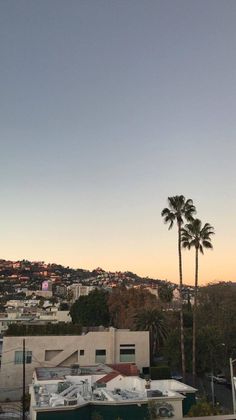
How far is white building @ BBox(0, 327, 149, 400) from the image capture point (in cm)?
5228

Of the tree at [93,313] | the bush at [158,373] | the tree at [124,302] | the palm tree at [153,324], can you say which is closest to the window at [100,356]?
the bush at [158,373]

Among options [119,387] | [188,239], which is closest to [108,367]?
[119,387]

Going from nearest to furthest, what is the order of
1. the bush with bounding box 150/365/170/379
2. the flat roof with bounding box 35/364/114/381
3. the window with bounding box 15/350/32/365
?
the flat roof with bounding box 35/364/114/381
the bush with bounding box 150/365/170/379
the window with bounding box 15/350/32/365

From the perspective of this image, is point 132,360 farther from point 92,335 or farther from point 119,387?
point 119,387

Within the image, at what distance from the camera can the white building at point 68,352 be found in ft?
172

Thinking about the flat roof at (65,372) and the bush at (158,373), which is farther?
the bush at (158,373)

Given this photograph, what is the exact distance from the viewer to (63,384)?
35219 millimetres

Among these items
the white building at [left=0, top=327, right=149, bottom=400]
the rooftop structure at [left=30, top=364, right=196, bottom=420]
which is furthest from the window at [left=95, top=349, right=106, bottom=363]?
the rooftop structure at [left=30, top=364, right=196, bottom=420]

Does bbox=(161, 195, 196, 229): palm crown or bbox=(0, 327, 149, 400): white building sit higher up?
bbox=(161, 195, 196, 229): palm crown

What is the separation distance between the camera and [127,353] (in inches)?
A: 2303

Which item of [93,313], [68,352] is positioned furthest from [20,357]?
[93,313]

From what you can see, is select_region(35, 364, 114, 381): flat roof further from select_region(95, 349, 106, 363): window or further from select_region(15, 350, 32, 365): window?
select_region(95, 349, 106, 363): window

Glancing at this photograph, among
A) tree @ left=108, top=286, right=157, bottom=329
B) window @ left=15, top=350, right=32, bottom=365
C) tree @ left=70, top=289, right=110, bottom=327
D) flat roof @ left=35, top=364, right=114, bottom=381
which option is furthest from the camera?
tree @ left=70, top=289, right=110, bottom=327

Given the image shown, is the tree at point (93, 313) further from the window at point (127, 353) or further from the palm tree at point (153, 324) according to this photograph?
the window at point (127, 353)
